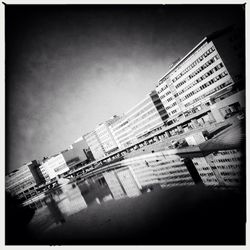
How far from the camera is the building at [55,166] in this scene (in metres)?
90.0

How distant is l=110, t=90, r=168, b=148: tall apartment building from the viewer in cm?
6288

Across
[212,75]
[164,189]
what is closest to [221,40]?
[212,75]

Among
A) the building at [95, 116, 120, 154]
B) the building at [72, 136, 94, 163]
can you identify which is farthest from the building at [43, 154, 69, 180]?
the building at [95, 116, 120, 154]

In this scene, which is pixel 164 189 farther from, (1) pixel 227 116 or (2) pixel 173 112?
(2) pixel 173 112

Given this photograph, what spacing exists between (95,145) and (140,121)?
35125 mm

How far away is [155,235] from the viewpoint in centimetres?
1223

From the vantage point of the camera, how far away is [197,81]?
147 feet

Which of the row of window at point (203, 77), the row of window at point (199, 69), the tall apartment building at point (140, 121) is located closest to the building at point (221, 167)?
the row of window at point (203, 77)

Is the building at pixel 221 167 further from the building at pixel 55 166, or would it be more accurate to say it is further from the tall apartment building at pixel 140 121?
the building at pixel 55 166

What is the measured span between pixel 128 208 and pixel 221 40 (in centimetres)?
3001

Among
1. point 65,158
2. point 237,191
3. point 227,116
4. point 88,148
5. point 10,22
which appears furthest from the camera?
point 88,148

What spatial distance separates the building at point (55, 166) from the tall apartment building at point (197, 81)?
49.2m

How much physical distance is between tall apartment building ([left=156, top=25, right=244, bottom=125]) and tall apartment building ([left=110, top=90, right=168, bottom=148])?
3340 mm

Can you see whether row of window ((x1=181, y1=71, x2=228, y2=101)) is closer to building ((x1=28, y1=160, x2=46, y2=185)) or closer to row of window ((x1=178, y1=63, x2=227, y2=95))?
row of window ((x1=178, y1=63, x2=227, y2=95))
